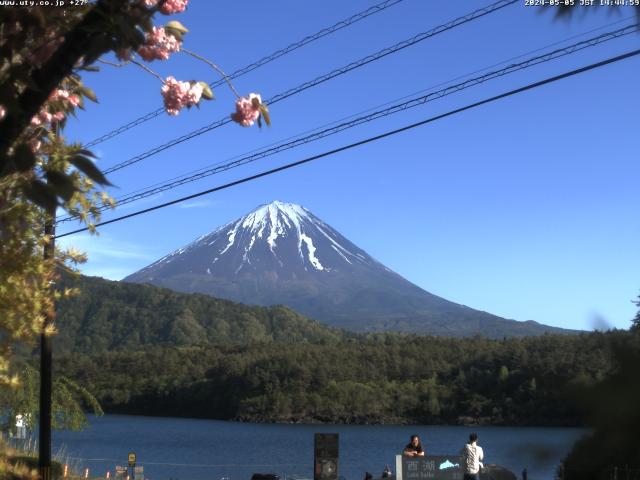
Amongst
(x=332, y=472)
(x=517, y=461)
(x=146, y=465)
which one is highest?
(x=517, y=461)

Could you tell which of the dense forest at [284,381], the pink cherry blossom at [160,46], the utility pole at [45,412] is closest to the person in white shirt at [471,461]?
the utility pole at [45,412]

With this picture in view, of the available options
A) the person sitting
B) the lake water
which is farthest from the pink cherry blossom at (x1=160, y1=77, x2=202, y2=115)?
the lake water

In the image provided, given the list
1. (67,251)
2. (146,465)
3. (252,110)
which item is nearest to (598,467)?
(252,110)

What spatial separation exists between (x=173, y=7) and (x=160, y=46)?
0.64 ft

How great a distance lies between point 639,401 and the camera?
2.88ft

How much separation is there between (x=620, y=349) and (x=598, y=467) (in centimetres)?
12

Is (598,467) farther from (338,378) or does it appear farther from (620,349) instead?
(338,378)

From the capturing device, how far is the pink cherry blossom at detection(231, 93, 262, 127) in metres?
Answer: 3.98

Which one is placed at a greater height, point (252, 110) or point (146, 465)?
point (252, 110)

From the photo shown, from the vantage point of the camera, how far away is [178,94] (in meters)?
4.01

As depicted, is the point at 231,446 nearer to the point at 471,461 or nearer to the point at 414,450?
the point at 414,450

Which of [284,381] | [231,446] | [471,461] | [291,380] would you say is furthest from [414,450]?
[284,381]

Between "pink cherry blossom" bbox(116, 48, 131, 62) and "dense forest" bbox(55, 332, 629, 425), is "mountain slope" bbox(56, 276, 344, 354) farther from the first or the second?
"pink cherry blossom" bbox(116, 48, 131, 62)

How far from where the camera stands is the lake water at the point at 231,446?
140ft
